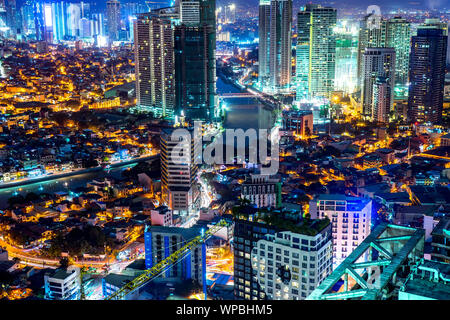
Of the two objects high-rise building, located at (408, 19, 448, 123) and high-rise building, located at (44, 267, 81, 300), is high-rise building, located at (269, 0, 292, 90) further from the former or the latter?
high-rise building, located at (44, 267, 81, 300)

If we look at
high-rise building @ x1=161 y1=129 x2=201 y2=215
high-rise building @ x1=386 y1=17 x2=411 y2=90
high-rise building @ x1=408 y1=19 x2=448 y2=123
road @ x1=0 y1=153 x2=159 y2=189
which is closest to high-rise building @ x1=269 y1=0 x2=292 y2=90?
high-rise building @ x1=386 y1=17 x2=411 y2=90

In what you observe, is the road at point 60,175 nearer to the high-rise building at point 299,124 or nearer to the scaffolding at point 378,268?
the high-rise building at point 299,124

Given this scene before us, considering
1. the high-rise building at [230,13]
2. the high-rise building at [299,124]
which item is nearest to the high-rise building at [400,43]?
the high-rise building at [299,124]

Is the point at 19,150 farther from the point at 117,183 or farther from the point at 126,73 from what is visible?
the point at 126,73

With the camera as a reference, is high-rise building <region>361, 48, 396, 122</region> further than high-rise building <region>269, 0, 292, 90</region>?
No

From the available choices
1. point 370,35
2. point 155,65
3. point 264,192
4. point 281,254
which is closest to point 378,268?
point 281,254

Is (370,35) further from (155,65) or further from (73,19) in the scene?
(73,19)
